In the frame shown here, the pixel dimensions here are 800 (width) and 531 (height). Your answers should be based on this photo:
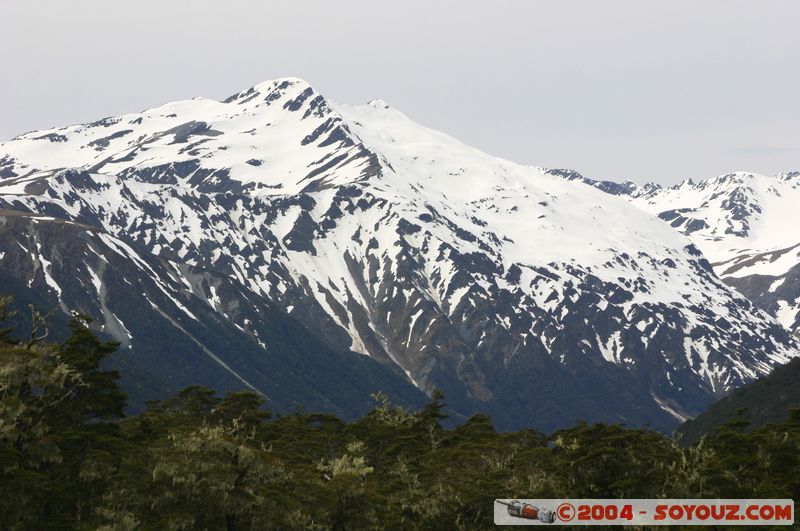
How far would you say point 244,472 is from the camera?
9594 cm

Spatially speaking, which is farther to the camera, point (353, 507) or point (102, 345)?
point (102, 345)

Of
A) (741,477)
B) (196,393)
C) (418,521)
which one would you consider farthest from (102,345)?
(196,393)

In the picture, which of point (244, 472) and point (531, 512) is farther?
point (244, 472)

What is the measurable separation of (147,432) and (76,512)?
34.0 m

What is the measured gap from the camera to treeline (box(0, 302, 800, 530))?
90.2m

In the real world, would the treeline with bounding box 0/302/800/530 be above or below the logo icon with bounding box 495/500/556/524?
above

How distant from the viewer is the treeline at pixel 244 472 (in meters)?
90.2

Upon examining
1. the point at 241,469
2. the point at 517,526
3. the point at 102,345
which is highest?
the point at 102,345

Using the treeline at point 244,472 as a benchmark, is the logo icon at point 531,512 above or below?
below

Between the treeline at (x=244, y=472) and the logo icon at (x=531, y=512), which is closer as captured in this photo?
the logo icon at (x=531, y=512)

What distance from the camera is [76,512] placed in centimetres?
9775

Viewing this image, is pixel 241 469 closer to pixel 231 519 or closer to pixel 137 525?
pixel 231 519

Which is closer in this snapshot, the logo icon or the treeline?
the logo icon

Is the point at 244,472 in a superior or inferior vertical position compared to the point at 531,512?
superior
